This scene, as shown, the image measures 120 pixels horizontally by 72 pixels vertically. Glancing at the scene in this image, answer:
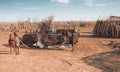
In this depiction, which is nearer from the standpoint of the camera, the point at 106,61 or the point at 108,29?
the point at 106,61

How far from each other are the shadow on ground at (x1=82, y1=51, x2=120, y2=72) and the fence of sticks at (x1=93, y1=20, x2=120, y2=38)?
10613mm

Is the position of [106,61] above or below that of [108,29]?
below

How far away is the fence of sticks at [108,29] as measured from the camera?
2272 cm

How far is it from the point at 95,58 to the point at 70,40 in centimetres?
374

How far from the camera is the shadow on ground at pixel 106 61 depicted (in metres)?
9.71

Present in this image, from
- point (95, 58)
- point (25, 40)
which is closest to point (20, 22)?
point (25, 40)

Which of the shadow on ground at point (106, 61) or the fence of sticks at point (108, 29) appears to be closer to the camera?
the shadow on ground at point (106, 61)

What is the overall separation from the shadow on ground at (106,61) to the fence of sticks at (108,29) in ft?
34.8

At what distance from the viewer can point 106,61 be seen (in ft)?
35.9

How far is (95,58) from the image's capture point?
1188cm

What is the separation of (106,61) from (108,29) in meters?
12.8

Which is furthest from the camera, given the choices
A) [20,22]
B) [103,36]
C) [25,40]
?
[20,22]

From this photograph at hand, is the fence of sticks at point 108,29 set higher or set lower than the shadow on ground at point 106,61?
higher

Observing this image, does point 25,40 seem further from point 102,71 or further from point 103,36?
point 103,36
